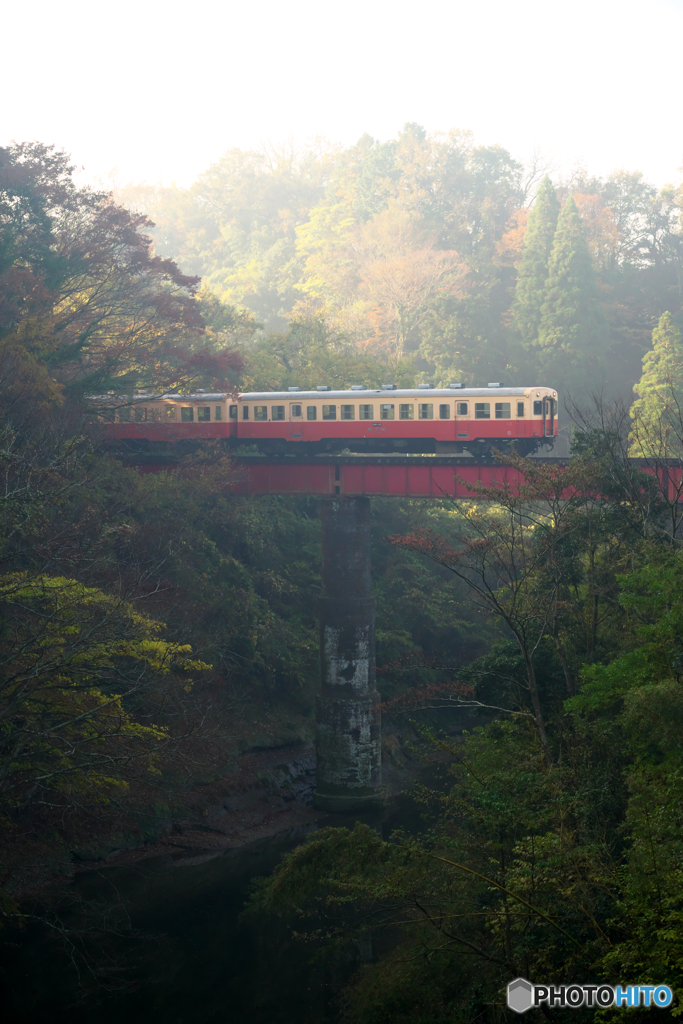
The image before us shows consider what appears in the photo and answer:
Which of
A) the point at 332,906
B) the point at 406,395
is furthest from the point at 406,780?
the point at 406,395

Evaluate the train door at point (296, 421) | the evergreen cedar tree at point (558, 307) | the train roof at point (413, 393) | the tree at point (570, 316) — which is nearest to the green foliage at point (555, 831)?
the train roof at point (413, 393)

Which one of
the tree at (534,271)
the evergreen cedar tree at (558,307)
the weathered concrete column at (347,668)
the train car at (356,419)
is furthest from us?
the tree at (534,271)

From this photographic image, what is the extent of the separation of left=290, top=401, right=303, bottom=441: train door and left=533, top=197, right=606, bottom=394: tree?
2804cm

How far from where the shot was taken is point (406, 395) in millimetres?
33750

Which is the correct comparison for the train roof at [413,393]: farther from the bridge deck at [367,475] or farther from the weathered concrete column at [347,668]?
the weathered concrete column at [347,668]

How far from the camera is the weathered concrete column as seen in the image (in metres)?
33.5

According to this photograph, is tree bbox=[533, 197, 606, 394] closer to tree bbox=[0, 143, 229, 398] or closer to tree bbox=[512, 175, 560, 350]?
tree bbox=[512, 175, 560, 350]

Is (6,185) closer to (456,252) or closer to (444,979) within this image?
(444,979)

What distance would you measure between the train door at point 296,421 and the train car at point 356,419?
0.13 ft

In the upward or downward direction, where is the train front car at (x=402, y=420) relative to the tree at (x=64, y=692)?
upward

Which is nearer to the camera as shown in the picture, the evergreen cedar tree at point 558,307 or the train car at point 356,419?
the train car at point 356,419

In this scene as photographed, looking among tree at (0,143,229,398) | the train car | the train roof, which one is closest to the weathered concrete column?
the train car

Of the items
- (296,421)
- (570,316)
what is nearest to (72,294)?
(296,421)

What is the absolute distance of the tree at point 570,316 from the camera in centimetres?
5853
